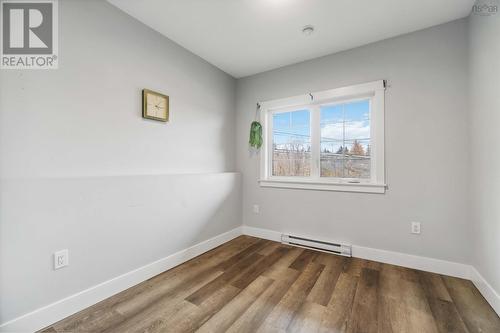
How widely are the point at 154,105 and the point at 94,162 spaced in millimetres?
769

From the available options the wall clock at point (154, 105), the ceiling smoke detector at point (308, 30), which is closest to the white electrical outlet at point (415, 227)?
the ceiling smoke detector at point (308, 30)

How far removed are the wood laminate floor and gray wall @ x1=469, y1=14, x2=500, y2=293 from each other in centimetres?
37

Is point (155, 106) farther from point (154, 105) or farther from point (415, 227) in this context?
point (415, 227)

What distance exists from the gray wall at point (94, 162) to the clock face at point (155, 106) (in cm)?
7

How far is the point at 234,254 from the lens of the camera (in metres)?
2.50

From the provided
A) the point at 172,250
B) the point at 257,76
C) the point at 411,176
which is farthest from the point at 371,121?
the point at 172,250

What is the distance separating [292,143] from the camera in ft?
9.81

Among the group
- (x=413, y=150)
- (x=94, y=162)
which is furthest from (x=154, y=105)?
(x=413, y=150)

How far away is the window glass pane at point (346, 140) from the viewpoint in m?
2.47

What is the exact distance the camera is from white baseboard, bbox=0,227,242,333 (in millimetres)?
1300

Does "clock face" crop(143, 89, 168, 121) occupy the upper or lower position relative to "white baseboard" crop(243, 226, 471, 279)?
upper

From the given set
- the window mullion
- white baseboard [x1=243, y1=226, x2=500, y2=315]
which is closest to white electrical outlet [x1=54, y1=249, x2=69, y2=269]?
the window mullion

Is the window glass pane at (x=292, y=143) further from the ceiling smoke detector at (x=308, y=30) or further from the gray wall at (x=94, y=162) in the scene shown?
the gray wall at (x=94, y=162)

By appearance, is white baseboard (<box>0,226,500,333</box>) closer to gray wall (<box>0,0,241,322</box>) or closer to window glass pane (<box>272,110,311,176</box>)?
gray wall (<box>0,0,241,322</box>)
